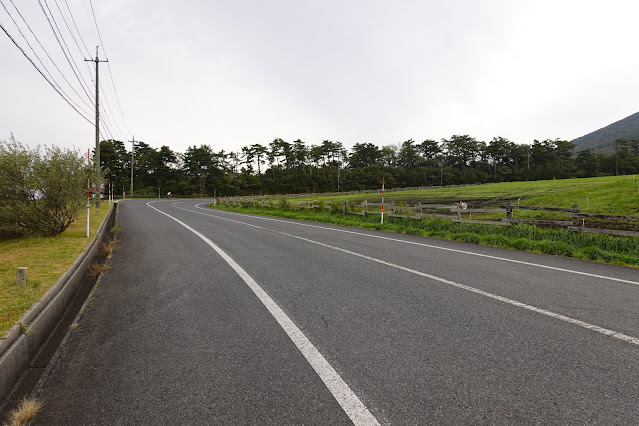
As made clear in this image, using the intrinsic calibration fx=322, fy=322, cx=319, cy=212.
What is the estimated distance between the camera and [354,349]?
9.86 feet

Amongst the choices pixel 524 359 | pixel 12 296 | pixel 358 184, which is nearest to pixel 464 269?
pixel 524 359

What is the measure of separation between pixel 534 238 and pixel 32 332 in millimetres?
11012

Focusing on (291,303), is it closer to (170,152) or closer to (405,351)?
(405,351)

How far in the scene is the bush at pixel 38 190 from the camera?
29.6 ft

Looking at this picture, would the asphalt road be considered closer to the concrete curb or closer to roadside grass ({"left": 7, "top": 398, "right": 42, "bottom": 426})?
roadside grass ({"left": 7, "top": 398, "right": 42, "bottom": 426})

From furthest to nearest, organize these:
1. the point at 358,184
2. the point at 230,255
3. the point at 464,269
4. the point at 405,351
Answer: the point at 358,184 < the point at 230,255 < the point at 464,269 < the point at 405,351

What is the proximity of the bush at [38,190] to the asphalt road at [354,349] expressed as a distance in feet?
19.1

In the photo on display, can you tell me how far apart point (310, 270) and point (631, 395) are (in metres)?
4.51

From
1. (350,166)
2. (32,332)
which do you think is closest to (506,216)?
(32,332)

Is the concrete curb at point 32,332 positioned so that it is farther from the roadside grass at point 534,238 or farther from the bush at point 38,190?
the roadside grass at point 534,238

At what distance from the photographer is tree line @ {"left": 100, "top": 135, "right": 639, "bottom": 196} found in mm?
74875

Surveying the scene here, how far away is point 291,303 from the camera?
14.1 feet

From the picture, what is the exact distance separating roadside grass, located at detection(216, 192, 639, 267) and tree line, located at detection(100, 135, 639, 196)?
63214 millimetres

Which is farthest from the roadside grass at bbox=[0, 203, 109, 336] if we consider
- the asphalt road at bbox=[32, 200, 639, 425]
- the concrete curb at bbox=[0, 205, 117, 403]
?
the asphalt road at bbox=[32, 200, 639, 425]
